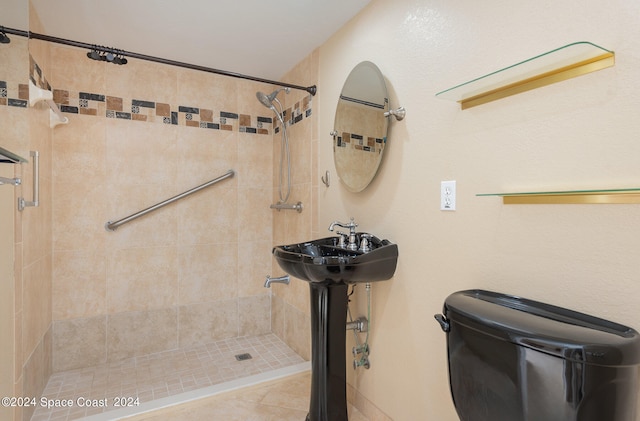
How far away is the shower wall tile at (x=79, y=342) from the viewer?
89.4 inches

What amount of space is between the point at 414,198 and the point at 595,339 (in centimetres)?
84

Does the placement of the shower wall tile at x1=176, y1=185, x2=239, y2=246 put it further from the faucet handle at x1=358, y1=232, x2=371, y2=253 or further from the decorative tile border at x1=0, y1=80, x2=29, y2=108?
the faucet handle at x1=358, y1=232, x2=371, y2=253

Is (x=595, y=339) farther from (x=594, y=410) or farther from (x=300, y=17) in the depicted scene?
(x=300, y=17)

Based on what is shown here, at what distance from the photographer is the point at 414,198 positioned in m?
1.51

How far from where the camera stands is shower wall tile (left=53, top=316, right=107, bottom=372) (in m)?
2.27

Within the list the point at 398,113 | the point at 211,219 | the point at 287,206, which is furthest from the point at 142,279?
the point at 398,113

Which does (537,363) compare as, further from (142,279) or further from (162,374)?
(142,279)

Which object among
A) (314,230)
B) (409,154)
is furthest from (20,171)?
(409,154)

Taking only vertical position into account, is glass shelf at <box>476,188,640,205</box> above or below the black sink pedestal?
above

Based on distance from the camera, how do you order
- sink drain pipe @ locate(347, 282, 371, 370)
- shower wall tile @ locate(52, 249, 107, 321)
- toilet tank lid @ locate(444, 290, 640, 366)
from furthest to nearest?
shower wall tile @ locate(52, 249, 107, 321), sink drain pipe @ locate(347, 282, 371, 370), toilet tank lid @ locate(444, 290, 640, 366)

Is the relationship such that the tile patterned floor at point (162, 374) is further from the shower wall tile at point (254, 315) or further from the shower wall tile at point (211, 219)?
the shower wall tile at point (211, 219)

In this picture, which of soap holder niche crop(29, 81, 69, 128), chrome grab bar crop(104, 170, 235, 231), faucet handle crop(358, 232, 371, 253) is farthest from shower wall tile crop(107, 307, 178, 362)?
faucet handle crop(358, 232, 371, 253)

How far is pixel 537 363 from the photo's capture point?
0.83m

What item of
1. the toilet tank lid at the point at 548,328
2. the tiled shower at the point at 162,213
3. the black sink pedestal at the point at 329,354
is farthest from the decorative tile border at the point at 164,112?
the toilet tank lid at the point at 548,328
